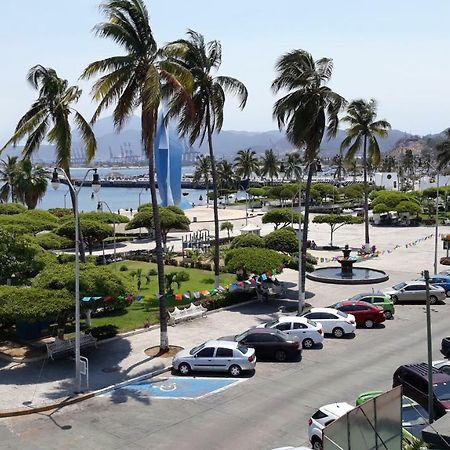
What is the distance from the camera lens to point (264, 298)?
3606cm

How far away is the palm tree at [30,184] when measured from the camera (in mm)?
63000

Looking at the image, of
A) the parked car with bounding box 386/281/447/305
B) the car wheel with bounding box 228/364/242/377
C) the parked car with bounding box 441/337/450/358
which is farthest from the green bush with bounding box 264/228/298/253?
the car wheel with bounding box 228/364/242/377

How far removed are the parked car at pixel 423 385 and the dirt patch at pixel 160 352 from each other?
968 cm

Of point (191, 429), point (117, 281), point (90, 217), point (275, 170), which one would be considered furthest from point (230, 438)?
point (275, 170)

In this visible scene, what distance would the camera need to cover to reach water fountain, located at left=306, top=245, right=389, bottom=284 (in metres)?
41.4

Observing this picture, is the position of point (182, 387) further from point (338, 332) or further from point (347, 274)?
point (347, 274)

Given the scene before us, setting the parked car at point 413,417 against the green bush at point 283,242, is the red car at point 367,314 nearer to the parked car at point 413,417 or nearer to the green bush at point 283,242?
the green bush at point 283,242

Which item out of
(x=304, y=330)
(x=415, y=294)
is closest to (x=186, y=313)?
(x=304, y=330)

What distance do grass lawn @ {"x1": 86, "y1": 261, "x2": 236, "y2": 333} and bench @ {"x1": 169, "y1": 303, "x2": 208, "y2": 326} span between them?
0.87 meters

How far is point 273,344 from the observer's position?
80.8 feet

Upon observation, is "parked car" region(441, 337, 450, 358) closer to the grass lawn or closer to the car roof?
the car roof

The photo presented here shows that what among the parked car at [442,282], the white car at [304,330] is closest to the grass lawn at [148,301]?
the white car at [304,330]

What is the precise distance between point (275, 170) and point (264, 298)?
119067mm

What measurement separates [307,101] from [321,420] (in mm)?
20389
